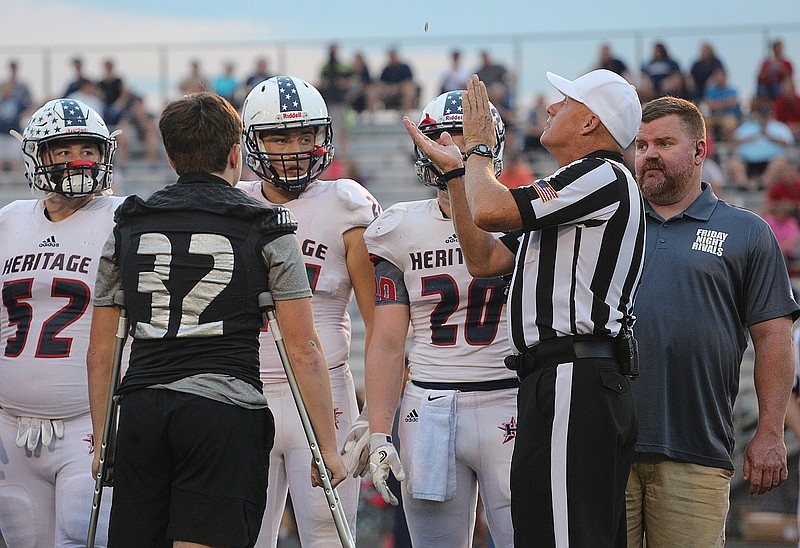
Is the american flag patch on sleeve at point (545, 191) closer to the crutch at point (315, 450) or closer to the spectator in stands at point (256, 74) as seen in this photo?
the crutch at point (315, 450)

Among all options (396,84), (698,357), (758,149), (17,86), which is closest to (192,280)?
(698,357)

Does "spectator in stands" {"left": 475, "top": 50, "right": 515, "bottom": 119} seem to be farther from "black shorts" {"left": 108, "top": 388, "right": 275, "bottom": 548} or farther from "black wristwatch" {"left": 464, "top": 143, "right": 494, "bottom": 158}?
"black shorts" {"left": 108, "top": 388, "right": 275, "bottom": 548}

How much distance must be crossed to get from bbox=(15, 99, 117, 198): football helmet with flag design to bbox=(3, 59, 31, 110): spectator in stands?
448 inches

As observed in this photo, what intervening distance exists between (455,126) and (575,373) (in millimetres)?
1418

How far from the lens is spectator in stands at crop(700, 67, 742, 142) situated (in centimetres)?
1406

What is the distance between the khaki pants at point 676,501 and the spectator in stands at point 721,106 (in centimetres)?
1042

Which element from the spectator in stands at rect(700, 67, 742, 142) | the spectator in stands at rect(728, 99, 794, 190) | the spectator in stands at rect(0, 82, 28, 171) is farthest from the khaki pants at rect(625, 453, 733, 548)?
the spectator in stands at rect(0, 82, 28, 171)

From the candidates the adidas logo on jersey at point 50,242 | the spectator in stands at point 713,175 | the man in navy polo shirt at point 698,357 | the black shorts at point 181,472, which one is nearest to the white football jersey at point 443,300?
the man in navy polo shirt at point 698,357

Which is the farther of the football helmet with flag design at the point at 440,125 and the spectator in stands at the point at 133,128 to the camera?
the spectator in stands at the point at 133,128

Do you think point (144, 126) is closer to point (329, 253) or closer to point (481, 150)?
point (329, 253)

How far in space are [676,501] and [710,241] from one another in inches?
40.8

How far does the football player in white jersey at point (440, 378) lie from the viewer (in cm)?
444

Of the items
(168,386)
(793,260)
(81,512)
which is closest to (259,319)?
(168,386)

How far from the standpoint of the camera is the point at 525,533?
3701mm
